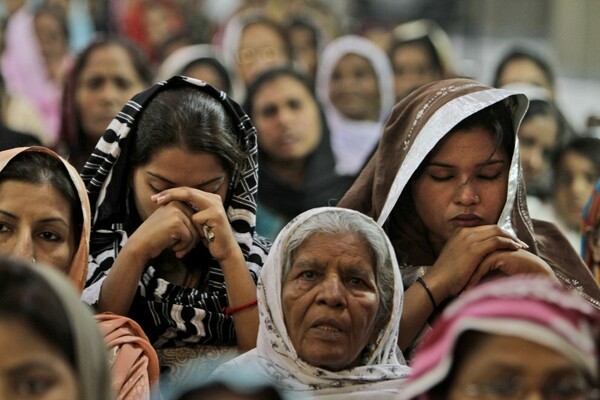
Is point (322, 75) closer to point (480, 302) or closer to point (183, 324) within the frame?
point (183, 324)

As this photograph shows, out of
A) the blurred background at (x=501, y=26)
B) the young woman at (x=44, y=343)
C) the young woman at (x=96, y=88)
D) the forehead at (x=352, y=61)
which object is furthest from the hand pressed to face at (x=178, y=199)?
the blurred background at (x=501, y=26)

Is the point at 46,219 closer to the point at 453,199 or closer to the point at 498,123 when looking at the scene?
the point at 453,199

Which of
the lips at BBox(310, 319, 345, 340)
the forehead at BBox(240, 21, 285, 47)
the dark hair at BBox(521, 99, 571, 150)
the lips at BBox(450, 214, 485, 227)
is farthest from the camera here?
the forehead at BBox(240, 21, 285, 47)

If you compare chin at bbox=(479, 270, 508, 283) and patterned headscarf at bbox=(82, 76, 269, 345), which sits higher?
patterned headscarf at bbox=(82, 76, 269, 345)

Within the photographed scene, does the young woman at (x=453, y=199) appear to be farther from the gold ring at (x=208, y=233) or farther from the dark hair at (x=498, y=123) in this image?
the gold ring at (x=208, y=233)

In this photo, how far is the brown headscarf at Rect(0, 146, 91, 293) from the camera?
167 inches

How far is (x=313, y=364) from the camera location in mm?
3998

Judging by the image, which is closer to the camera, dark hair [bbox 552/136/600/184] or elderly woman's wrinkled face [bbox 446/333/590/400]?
elderly woman's wrinkled face [bbox 446/333/590/400]

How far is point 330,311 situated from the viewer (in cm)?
399

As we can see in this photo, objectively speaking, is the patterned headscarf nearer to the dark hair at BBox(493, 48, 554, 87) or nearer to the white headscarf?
the white headscarf

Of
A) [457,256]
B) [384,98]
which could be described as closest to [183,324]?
[457,256]

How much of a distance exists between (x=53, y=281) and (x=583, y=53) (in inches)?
558

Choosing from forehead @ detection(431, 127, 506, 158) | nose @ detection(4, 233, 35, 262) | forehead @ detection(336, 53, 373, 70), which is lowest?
forehead @ detection(336, 53, 373, 70)

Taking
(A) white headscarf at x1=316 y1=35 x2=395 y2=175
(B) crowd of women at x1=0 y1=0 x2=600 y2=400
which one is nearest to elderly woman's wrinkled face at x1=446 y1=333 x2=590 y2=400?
(B) crowd of women at x1=0 y1=0 x2=600 y2=400
